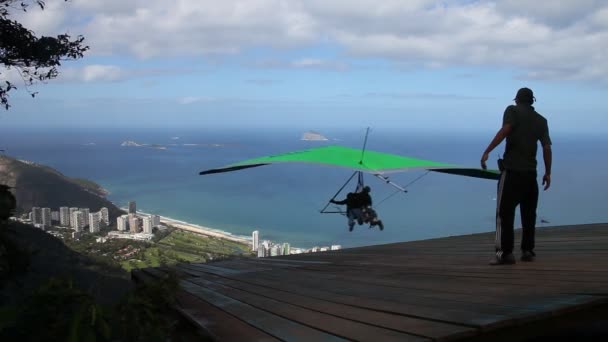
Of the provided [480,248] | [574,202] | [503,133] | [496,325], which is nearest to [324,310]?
[496,325]

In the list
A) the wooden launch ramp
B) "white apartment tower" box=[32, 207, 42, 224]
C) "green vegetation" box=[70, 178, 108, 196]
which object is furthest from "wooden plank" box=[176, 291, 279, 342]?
"green vegetation" box=[70, 178, 108, 196]

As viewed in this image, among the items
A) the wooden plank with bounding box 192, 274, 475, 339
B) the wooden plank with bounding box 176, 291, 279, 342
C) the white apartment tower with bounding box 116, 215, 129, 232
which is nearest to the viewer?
the wooden plank with bounding box 192, 274, 475, 339

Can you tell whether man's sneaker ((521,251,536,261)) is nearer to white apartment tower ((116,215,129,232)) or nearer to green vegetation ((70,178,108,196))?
white apartment tower ((116,215,129,232))

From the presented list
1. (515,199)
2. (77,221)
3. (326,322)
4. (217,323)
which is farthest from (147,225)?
(326,322)

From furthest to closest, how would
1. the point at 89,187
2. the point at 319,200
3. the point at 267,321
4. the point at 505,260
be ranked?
the point at 319,200
the point at 89,187
the point at 505,260
the point at 267,321

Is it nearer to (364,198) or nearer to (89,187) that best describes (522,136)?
(364,198)

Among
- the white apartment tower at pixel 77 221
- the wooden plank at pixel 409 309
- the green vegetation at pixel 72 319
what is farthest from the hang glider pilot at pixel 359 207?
the white apartment tower at pixel 77 221
